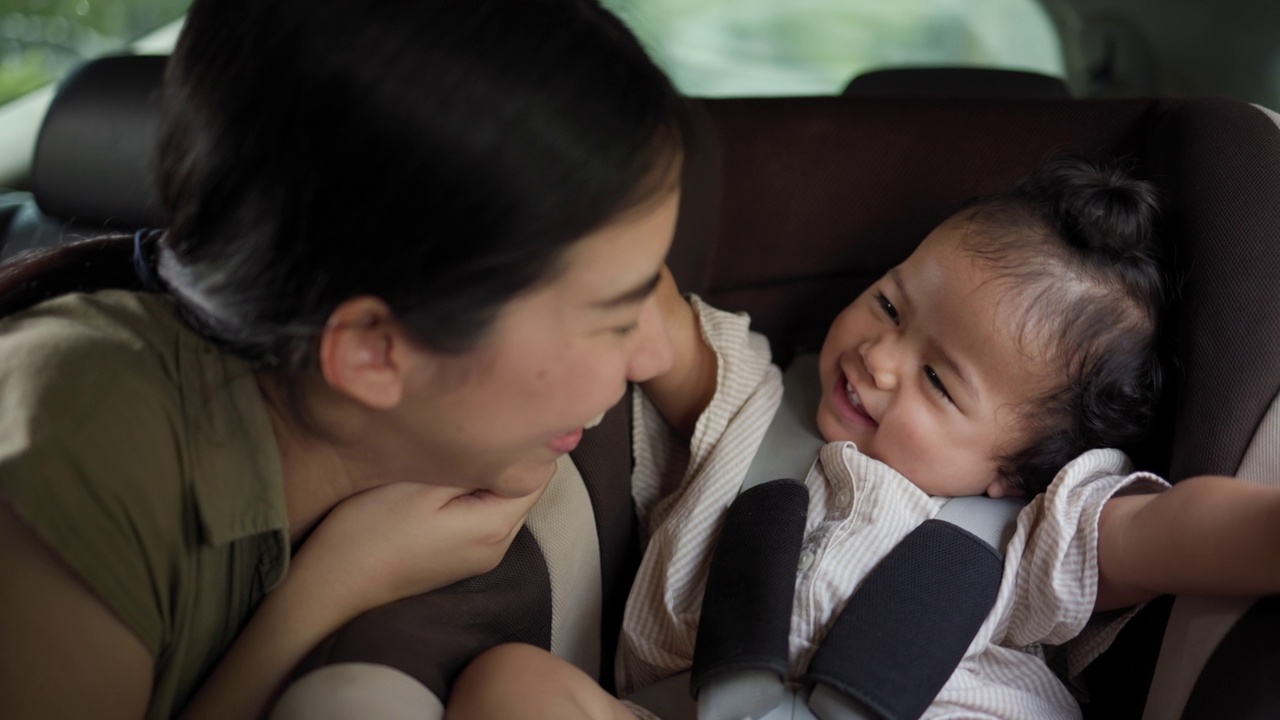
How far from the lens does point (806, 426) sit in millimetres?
1292

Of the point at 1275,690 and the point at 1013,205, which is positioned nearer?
the point at 1275,690

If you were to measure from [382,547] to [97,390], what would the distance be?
0.91ft

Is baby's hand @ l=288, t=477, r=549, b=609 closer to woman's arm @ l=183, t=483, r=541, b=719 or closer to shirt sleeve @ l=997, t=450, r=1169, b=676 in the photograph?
woman's arm @ l=183, t=483, r=541, b=719

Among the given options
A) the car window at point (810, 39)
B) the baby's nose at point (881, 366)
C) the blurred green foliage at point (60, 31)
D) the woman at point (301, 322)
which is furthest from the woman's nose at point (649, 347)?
the car window at point (810, 39)

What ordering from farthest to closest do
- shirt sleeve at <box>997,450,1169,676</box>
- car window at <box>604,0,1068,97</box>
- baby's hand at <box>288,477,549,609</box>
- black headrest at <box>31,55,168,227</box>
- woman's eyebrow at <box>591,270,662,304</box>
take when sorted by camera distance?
car window at <box>604,0,1068,97</box> → black headrest at <box>31,55,168,227</box> → shirt sleeve at <box>997,450,1169,676</box> → baby's hand at <box>288,477,549,609</box> → woman's eyebrow at <box>591,270,662,304</box>

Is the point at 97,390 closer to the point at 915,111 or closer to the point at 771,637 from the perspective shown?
the point at 771,637

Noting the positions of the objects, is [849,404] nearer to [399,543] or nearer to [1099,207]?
[1099,207]

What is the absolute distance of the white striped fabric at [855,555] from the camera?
3.55ft

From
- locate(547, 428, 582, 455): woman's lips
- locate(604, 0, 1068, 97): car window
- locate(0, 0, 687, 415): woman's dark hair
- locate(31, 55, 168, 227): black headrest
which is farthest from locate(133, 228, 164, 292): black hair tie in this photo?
locate(604, 0, 1068, 97): car window

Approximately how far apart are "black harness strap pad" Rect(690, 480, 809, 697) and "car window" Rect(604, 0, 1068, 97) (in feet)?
7.15

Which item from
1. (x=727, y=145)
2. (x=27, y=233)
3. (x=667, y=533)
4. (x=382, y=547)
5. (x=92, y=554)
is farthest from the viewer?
(x=27, y=233)

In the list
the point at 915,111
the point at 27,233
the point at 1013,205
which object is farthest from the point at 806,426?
the point at 27,233

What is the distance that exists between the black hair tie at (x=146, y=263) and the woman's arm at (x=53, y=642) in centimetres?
23

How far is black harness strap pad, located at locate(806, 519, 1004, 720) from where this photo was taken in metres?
0.98
